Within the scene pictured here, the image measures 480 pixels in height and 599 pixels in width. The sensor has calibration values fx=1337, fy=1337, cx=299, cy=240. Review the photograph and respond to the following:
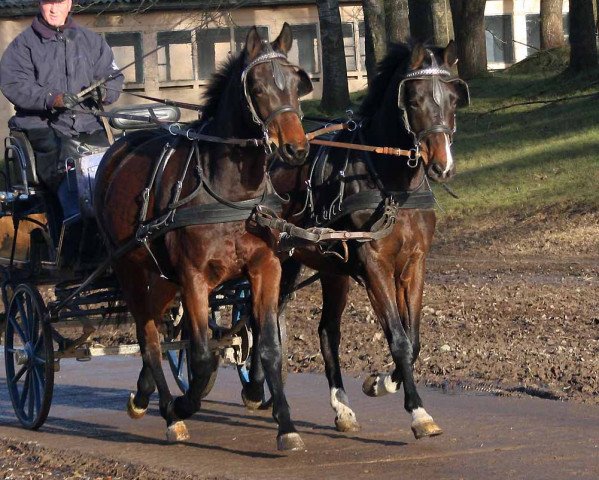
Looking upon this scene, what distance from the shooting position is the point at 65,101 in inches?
372

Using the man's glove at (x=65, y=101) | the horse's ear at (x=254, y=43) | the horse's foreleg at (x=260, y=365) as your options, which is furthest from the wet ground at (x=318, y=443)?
the horse's ear at (x=254, y=43)

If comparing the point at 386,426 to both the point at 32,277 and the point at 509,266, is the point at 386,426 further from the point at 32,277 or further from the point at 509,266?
the point at 509,266

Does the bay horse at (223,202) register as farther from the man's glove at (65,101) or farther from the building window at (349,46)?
the building window at (349,46)

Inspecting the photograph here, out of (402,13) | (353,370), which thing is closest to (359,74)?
(402,13)

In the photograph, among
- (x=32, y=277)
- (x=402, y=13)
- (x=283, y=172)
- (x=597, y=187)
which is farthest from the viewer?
(x=402, y=13)

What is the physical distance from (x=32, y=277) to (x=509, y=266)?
767cm

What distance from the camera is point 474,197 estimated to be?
20.6m

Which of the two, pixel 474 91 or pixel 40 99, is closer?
pixel 40 99

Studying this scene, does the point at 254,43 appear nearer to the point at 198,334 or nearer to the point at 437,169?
the point at 437,169

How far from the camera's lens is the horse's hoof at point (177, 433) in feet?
28.0

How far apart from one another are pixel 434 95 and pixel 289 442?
2.28m

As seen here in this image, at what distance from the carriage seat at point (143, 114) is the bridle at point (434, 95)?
233cm

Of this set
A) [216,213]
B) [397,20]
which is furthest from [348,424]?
[397,20]

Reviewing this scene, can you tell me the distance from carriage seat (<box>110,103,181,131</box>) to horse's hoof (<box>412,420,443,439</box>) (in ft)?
10.9
